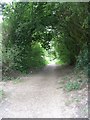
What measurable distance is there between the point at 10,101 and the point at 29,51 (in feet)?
41.4

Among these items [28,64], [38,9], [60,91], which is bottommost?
[28,64]

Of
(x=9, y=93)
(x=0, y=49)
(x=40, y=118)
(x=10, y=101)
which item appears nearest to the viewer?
(x=40, y=118)

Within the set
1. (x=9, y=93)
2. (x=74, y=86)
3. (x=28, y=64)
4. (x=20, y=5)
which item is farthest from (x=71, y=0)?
(x=28, y=64)

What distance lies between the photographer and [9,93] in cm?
1080

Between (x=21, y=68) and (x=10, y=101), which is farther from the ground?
(x=10, y=101)

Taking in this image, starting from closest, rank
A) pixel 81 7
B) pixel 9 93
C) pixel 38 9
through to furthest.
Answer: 1. pixel 9 93
2. pixel 81 7
3. pixel 38 9

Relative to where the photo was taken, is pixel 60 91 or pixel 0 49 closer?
pixel 60 91

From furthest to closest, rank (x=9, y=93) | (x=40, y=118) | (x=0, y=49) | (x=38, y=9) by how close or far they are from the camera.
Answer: (x=38, y=9) → (x=0, y=49) → (x=9, y=93) → (x=40, y=118)

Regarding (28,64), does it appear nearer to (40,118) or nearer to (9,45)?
(9,45)

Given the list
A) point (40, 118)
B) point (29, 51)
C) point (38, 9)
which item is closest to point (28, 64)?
point (29, 51)

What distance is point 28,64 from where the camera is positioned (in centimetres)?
2119

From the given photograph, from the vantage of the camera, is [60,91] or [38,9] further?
[38,9]

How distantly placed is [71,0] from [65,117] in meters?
5.53

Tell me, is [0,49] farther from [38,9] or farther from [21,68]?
[38,9]
